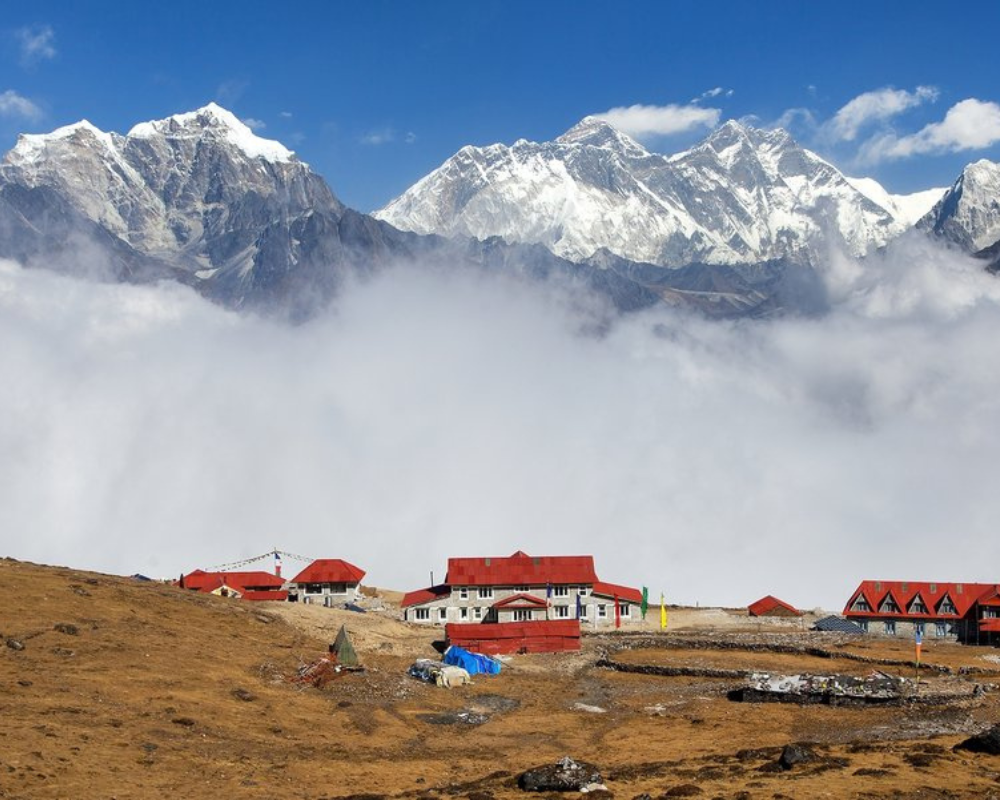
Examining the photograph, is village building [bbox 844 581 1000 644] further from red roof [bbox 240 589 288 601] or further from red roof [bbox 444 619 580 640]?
red roof [bbox 240 589 288 601]

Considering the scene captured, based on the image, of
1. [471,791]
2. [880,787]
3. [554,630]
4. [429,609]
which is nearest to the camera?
[880,787]

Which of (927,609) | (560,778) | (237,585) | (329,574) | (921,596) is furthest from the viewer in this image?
(329,574)

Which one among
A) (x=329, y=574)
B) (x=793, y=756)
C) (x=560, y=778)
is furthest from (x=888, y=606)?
(x=560, y=778)

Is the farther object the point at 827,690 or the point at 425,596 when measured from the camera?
the point at 425,596

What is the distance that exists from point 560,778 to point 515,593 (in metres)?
71.4

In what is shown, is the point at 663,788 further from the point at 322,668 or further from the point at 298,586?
the point at 298,586

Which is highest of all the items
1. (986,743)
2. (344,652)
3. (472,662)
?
(344,652)

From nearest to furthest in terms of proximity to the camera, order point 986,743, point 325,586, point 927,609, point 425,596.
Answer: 1. point 986,743
2. point 425,596
3. point 927,609
4. point 325,586

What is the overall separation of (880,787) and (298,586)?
8967cm

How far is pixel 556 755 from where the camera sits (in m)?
56.4

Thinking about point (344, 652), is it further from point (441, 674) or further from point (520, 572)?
point (520, 572)

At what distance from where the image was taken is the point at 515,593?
382ft

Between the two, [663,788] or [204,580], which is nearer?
[663,788]

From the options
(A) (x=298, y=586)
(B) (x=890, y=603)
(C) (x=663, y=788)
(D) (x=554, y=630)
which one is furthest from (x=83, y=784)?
(B) (x=890, y=603)
